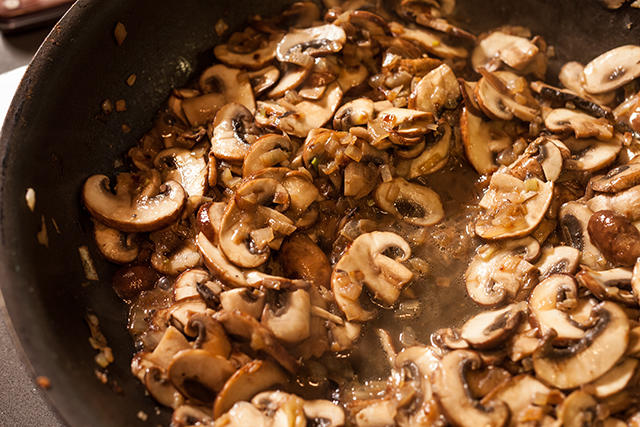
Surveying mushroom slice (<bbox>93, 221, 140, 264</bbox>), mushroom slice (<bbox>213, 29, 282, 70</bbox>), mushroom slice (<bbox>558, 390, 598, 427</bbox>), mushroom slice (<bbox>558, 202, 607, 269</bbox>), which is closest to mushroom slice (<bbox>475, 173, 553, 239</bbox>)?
mushroom slice (<bbox>558, 202, 607, 269</bbox>)

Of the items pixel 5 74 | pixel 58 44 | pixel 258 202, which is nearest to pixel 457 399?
pixel 258 202

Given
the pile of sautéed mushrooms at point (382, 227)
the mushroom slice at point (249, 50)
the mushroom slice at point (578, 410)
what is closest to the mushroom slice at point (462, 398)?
the pile of sautéed mushrooms at point (382, 227)

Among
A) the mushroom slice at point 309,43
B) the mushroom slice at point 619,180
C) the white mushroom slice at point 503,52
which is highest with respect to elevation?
the mushroom slice at point 309,43

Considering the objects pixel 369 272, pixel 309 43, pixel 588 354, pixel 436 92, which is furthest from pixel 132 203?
pixel 588 354

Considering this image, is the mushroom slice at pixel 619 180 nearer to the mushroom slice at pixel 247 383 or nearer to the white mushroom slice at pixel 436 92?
the white mushroom slice at pixel 436 92

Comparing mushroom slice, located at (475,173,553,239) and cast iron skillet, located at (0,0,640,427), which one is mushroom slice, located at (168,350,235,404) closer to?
cast iron skillet, located at (0,0,640,427)
